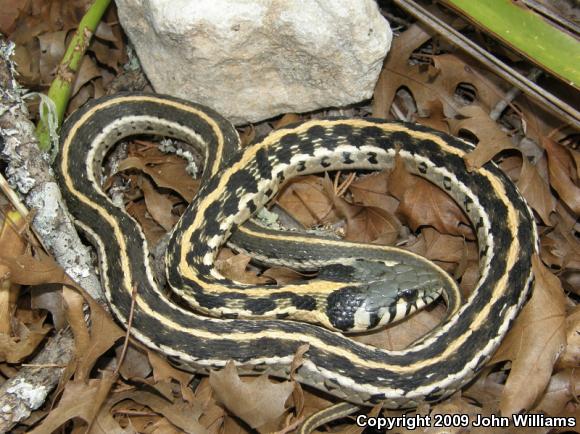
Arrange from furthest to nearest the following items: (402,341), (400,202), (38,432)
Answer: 1. (400,202)
2. (402,341)
3. (38,432)

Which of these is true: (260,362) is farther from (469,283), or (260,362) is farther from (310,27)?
(310,27)

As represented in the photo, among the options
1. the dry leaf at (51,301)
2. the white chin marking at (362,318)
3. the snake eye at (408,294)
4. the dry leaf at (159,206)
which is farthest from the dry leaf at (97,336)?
the snake eye at (408,294)

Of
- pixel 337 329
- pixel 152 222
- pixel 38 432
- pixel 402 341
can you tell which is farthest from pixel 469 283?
pixel 38 432

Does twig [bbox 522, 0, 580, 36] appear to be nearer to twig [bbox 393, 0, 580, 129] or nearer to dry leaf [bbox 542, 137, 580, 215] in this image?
twig [bbox 393, 0, 580, 129]

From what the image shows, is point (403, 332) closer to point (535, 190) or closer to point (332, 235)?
point (332, 235)

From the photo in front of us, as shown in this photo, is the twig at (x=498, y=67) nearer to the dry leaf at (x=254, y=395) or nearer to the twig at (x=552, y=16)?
the twig at (x=552, y=16)

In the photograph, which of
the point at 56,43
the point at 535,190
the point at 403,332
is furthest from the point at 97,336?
the point at 535,190

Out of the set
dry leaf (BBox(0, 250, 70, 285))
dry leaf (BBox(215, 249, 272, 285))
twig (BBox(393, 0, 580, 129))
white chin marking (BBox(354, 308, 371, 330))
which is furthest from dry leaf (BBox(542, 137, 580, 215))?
dry leaf (BBox(0, 250, 70, 285))
